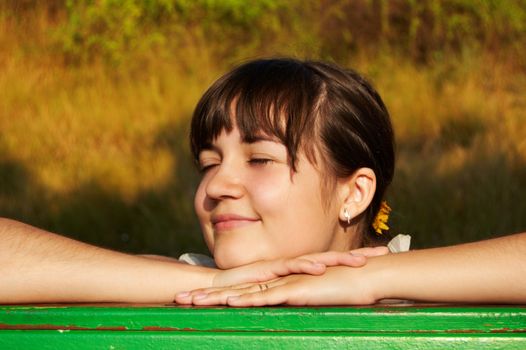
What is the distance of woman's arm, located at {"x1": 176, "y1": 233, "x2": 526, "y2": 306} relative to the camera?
213 centimetres

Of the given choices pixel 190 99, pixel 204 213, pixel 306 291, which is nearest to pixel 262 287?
pixel 306 291

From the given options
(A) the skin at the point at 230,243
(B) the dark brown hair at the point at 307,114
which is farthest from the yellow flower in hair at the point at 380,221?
(A) the skin at the point at 230,243

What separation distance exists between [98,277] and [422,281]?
69 cm

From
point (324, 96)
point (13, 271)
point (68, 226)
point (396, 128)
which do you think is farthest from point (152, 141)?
point (13, 271)

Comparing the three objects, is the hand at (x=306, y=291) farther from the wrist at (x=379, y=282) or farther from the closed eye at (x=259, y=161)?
the closed eye at (x=259, y=161)

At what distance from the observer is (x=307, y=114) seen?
108 inches

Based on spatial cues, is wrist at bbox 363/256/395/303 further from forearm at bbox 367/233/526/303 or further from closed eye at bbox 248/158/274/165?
closed eye at bbox 248/158/274/165

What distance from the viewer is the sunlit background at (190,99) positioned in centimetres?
595

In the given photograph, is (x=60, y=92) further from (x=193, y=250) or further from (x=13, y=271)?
(x=13, y=271)

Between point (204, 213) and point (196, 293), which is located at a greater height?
point (204, 213)

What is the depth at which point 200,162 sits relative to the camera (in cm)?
277

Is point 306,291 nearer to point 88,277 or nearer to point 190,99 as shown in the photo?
point 88,277

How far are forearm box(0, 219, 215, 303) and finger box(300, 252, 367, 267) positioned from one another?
0.28m

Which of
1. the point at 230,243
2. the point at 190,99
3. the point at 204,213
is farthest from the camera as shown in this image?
the point at 190,99
